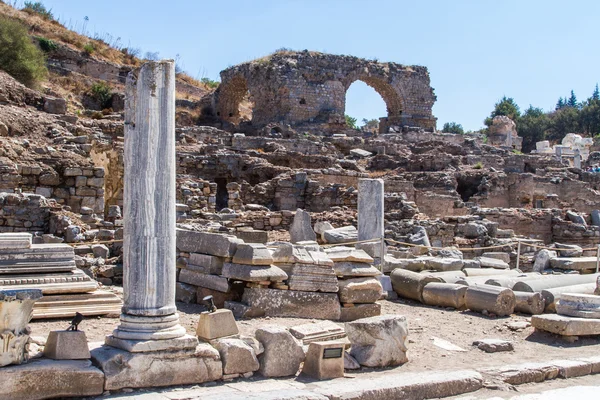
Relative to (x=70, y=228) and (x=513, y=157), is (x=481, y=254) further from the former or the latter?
(x=513, y=157)

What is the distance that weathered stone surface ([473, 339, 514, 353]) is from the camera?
27.7ft

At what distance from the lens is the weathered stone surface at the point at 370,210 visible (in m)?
13.1

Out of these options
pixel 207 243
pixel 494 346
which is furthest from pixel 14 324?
pixel 494 346

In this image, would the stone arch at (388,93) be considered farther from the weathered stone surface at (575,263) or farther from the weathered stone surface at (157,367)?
the weathered stone surface at (157,367)

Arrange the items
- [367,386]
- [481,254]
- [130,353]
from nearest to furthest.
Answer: [130,353] → [367,386] → [481,254]

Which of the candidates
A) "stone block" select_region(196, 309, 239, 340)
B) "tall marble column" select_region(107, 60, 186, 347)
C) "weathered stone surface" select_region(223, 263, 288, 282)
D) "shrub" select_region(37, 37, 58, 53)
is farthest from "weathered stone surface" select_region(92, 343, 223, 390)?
"shrub" select_region(37, 37, 58, 53)

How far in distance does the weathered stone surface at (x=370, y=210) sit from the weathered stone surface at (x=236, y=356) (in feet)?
21.6

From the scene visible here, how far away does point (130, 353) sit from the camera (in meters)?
6.07

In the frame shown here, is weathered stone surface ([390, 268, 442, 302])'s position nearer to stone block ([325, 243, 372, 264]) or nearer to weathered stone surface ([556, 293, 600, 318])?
stone block ([325, 243, 372, 264])

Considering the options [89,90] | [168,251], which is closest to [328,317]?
[168,251]

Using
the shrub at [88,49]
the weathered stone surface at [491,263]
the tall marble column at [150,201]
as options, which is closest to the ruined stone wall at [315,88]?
the shrub at [88,49]

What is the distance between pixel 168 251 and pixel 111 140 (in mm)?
14430

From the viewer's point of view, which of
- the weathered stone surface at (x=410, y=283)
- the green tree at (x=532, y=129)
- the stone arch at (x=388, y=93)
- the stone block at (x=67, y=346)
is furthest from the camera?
the green tree at (x=532, y=129)

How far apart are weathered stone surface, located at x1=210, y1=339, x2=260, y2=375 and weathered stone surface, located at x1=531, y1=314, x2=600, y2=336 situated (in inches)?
171
